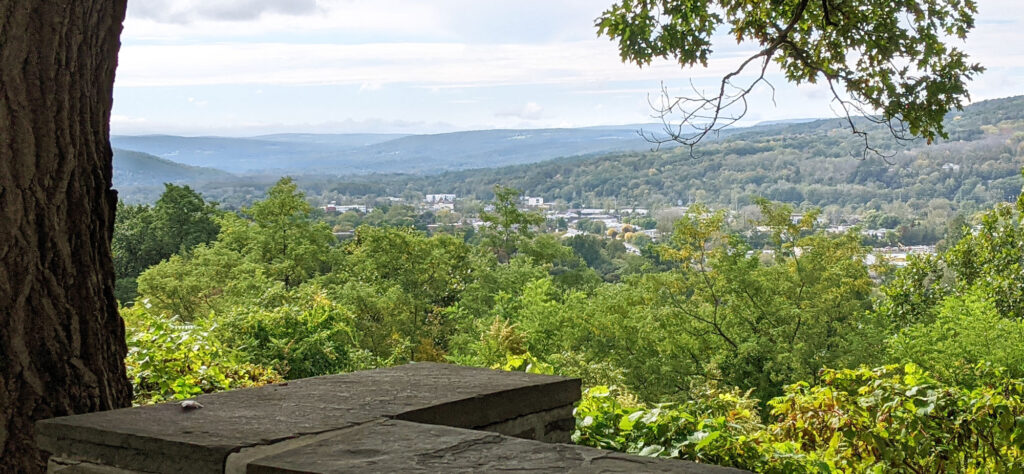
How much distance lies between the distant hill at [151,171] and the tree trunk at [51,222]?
147ft

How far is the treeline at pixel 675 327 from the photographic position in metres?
3.72

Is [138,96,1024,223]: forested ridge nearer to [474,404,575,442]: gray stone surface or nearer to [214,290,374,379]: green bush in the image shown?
[214,290,374,379]: green bush

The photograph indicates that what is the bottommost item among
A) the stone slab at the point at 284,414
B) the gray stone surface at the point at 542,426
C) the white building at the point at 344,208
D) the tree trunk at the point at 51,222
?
the white building at the point at 344,208

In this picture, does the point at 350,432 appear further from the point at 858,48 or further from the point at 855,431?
the point at 858,48

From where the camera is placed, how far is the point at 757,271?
1655cm

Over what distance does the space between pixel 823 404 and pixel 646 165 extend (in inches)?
2027

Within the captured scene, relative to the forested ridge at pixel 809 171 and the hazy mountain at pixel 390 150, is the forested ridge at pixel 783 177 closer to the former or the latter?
the forested ridge at pixel 809 171

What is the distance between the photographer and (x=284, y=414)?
2229mm

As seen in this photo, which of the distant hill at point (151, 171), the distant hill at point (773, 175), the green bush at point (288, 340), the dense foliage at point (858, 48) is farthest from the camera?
the distant hill at point (151, 171)

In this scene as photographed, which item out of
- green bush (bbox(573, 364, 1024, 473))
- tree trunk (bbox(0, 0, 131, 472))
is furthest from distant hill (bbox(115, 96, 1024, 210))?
tree trunk (bbox(0, 0, 131, 472))

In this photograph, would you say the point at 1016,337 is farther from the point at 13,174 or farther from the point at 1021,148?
the point at 1021,148

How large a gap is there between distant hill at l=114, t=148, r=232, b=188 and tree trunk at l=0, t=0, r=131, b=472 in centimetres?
4490

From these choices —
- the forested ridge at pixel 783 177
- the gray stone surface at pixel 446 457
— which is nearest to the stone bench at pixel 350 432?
the gray stone surface at pixel 446 457

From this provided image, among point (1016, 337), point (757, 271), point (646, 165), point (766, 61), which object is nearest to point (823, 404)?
point (766, 61)
